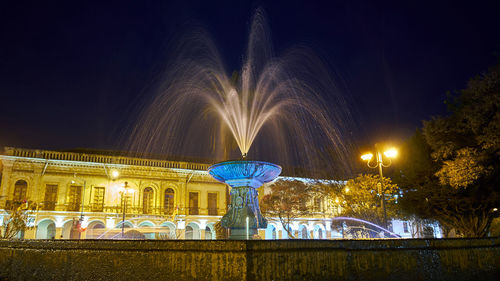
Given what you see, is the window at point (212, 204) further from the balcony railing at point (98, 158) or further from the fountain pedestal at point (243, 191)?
the fountain pedestal at point (243, 191)

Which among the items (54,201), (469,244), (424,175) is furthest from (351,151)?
(469,244)

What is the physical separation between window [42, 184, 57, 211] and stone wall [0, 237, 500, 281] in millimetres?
25050

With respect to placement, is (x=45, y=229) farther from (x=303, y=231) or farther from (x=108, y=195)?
(x=303, y=231)

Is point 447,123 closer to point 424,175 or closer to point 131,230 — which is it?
point 424,175

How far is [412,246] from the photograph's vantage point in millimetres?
4301

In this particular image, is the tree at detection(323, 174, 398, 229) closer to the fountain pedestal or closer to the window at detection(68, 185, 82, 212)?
the fountain pedestal

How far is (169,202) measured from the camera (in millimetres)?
30969

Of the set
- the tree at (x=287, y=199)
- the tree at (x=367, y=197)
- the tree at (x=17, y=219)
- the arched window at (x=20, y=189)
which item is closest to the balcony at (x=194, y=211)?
the tree at (x=287, y=199)

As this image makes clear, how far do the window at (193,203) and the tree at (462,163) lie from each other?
54.4 ft

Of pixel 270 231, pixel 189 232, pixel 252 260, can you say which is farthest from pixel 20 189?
pixel 252 260

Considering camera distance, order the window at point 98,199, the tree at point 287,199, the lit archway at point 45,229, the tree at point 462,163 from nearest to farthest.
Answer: the tree at point 462,163 < the lit archway at point 45,229 < the window at point 98,199 < the tree at point 287,199

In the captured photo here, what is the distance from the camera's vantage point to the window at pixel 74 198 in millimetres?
27891

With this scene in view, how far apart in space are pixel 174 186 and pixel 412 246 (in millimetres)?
28188

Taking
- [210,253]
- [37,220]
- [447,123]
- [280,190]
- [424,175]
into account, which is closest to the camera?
[210,253]
